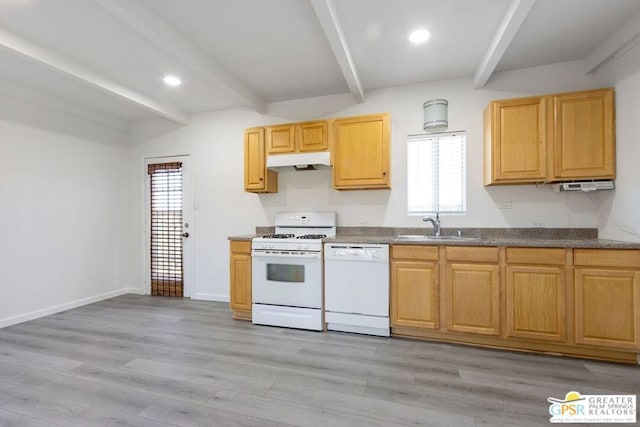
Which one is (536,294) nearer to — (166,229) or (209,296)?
(209,296)

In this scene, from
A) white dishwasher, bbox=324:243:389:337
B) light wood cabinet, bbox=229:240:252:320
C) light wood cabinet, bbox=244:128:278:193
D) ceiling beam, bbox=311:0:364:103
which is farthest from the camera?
light wood cabinet, bbox=244:128:278:193

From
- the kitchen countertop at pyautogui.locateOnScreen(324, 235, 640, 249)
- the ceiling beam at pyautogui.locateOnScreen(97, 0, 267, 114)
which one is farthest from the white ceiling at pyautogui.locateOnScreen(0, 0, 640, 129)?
the kitchen countertop at pyautogui.locateOnScreen(324, 235, 640, 249)

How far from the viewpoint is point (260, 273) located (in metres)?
3.41

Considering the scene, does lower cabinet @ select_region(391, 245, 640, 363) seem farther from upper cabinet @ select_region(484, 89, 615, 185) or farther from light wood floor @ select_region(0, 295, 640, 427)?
upper cabinet @ select_region(484, 89, 615, 185)

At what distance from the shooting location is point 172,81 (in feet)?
11.5

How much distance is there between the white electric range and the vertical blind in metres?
1.88

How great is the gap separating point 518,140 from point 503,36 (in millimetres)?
1009

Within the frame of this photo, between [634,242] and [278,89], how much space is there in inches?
151

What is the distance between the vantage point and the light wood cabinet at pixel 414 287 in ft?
9.43

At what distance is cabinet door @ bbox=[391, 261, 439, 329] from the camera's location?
113 inches

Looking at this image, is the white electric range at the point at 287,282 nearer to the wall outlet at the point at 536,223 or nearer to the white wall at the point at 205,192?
the white wall at the point at 205,192

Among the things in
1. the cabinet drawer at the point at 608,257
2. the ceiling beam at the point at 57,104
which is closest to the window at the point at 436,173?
the cabinet drawer at the point at 608,257

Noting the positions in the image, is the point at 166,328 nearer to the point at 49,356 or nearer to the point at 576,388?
the point at 49,356
